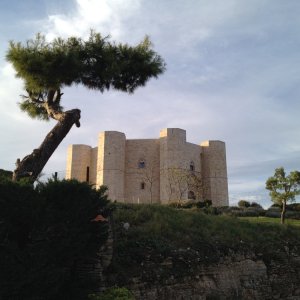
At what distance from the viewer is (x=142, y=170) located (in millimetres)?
38062

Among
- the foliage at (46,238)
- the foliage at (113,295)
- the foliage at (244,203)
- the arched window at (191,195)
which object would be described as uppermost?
the arched window at (191,195)

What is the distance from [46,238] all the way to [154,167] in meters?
32.9

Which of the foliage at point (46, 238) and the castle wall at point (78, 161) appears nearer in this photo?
the foliage at point (46, 238)

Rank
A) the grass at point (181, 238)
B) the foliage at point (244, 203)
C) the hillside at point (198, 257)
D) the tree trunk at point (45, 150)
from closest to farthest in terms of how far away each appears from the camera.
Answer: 1. the hillside at point (198, 257)
2. the grass at point (181, 238)
3. the tree trunk at point (45, 150)
4. the foliage at point (244, 203)

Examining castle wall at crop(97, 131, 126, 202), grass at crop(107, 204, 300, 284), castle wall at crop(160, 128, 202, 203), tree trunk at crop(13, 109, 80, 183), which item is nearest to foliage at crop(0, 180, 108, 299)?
grass at crop(107, 204, 300, 284)

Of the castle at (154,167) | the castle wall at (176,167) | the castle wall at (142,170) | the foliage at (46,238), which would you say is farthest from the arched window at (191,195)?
the foliage at (46,238)

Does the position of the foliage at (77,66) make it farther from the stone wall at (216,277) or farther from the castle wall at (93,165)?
the castle wall at (93,165)

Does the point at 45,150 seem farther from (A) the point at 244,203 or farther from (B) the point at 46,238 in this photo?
(A) the point at 244,203

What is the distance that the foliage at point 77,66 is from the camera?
980 centimetres

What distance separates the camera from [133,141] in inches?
1526

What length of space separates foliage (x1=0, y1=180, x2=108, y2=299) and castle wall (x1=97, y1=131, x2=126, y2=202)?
99.4 ft

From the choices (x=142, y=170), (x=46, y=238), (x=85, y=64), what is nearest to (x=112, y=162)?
(x=142, y=170)

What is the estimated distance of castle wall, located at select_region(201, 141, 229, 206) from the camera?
38281mm

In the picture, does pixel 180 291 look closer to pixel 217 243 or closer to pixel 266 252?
pixel 217 243
